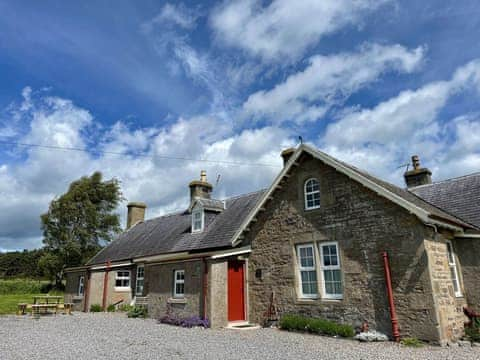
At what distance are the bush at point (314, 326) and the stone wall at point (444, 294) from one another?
2665 mm

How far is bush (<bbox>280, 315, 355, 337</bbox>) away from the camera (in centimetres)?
1135


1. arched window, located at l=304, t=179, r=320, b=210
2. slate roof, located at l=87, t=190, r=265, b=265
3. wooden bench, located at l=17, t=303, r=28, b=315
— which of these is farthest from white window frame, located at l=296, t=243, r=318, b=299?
wooden bench, located at l=17, t=303, r=28, b=315

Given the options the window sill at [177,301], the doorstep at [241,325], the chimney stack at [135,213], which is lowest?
the doorstep at [241,325]

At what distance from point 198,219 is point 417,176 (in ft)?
39.2

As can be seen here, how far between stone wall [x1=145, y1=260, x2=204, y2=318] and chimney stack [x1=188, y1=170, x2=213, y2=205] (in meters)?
6.45

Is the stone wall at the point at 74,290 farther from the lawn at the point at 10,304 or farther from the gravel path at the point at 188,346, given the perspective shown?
the gravel path at the point at 188,346

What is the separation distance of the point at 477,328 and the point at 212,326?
29.7 ft

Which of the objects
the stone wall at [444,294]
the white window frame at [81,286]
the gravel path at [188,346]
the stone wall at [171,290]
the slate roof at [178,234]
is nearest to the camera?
the gravel path at [188,346]

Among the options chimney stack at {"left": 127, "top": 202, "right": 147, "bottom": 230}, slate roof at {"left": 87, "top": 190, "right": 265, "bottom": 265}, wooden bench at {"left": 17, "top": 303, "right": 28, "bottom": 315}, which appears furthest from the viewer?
chimney stack at {"left": 127, "top": 202, "right": 147, "bottom": 230}

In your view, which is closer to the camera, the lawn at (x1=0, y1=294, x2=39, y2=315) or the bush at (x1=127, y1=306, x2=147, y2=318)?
the bush at (x1=127, y1=306, x2=147, y2=318)

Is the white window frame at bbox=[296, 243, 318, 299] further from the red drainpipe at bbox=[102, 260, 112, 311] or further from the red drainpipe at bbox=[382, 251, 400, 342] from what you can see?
the red drainpipe at bbox=[102, 260, 112, 311]

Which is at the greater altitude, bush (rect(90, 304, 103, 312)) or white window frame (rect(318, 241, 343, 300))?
white window frame (rect(318, 241, 343, 300))

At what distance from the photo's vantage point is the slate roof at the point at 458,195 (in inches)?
524

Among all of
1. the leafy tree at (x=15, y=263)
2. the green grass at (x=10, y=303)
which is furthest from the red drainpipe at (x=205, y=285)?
the leafy tree at (x=15, y=263)
